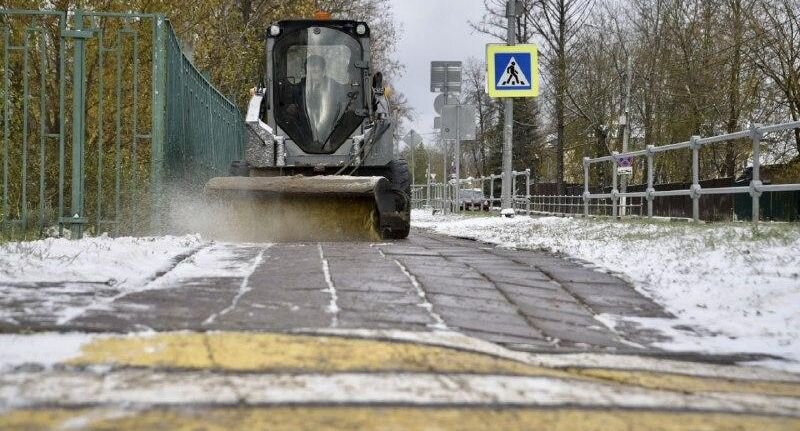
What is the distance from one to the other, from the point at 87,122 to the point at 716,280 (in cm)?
673

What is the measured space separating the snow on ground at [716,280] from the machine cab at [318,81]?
14.5 feet

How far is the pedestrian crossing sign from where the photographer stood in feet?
56.3

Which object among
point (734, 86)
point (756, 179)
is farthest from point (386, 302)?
point (734, 86)

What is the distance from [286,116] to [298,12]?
10.6 m

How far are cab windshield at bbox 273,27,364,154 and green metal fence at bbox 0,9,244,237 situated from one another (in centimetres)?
233

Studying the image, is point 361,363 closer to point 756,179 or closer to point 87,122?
point 87,122

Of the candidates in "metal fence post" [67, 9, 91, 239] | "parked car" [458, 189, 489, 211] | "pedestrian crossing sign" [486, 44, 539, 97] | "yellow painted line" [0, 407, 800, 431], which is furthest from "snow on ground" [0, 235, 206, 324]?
"parked car" [458, 189, 489, 211]

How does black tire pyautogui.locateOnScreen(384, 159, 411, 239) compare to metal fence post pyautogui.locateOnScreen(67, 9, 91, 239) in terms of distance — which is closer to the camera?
metal fence post pyautogui.locateOnScreen(67, 9, 91, 239)

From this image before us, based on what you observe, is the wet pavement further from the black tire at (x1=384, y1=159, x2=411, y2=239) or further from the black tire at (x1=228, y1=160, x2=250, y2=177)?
the black tire at (x1=228, y1=160, x2=250, y2=177)

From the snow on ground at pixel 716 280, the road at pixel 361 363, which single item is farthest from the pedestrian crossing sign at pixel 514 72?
the road at pixel 361 363

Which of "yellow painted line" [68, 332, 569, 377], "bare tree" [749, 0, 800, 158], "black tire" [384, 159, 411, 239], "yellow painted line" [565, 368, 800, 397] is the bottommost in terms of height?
"yellow painted line" [565, 368, 800, 397]

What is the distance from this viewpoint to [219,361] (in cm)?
374

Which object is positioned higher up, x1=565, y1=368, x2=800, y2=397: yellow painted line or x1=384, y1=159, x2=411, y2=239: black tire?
x1=384, y1=159, x2=411, y2=239: black tire

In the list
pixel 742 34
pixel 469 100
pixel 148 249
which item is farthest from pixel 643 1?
pixel 148 249
